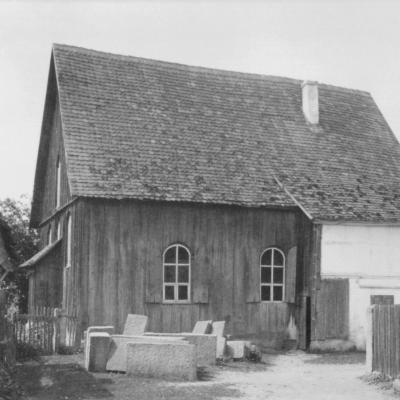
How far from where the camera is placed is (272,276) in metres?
20.4

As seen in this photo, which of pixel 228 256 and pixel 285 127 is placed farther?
pixel 285 127

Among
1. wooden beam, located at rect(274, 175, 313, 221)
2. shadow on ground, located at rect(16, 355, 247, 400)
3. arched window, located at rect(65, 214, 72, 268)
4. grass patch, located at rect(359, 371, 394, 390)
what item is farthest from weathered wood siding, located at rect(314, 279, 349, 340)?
arched window, located at rect(65, 214, 72, 268)

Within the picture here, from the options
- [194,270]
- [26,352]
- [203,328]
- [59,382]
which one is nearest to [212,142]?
[194,270]

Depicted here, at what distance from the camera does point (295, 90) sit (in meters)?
25.8

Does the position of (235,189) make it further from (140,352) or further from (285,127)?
(140,352)

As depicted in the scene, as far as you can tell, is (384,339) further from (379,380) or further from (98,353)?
(98,353)

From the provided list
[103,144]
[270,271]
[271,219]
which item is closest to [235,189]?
[271,219]

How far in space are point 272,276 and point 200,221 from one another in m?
2.86

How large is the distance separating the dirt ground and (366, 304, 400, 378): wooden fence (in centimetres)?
48

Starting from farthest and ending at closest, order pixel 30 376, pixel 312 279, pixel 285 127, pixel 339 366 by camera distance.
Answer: pixel 285 127, pixel 312 279, pixel 339 366, pixel 30 376

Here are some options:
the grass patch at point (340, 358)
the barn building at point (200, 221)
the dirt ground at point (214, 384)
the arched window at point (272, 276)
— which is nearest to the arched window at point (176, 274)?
the barn building at point (200, 221)

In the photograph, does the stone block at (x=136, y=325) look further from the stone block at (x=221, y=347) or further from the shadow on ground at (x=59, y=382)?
the shadow on ground at (x=59, y=382)

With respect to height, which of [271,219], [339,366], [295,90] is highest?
[295,90]

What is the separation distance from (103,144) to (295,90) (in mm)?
9236
